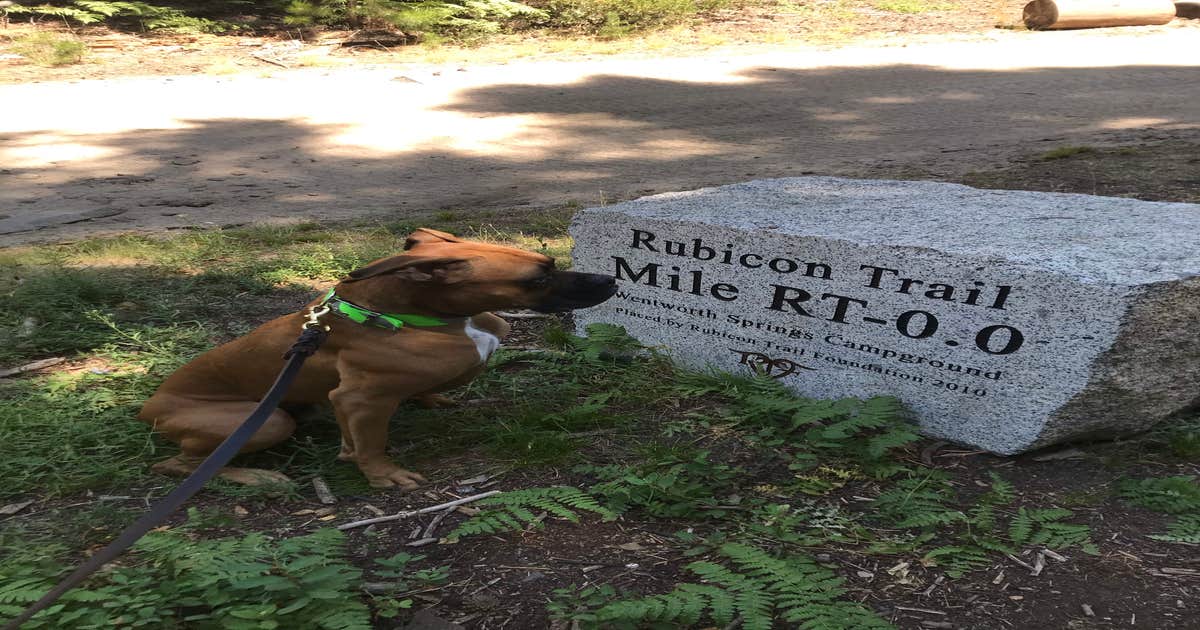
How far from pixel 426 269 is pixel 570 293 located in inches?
19.2

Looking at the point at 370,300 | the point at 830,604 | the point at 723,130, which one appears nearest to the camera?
the point at 830,604

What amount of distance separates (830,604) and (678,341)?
2077 mm

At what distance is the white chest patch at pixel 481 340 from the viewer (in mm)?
3299

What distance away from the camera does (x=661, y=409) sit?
3844 millimetres

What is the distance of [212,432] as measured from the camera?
322cm

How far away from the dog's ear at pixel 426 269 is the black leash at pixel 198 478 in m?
0.28

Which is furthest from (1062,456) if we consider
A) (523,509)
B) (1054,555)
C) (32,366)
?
(32,366)

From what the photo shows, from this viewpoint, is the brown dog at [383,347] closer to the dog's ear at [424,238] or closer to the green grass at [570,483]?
the dog's ear at [424,238]

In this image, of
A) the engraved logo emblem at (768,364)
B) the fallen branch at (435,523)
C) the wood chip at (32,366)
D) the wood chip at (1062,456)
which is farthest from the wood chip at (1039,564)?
the wood chip at (32,366)

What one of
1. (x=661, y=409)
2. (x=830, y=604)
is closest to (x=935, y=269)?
(x=661, y=409)

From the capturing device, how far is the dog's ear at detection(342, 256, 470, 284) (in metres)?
3.05

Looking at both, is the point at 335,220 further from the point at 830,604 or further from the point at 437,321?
the point at 830,604

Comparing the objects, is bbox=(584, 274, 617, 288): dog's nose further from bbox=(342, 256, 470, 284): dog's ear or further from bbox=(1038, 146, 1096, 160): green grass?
bbox=(1038, 146, 1096, 160): green grass

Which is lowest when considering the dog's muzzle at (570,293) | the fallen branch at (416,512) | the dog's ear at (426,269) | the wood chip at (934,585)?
the wood chip at (934,585)
